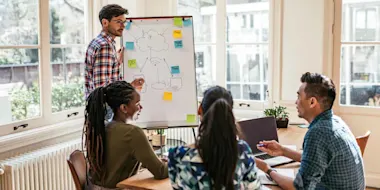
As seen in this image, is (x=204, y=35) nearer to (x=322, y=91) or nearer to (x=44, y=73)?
(x=44, y=73)

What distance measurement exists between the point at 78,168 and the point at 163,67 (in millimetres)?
Answer: 1174

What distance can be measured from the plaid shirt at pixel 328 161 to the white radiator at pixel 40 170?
1.93 metres

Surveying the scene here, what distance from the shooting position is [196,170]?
67.7 inches

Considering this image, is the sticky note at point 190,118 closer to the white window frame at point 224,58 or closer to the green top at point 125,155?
the green top at point 125,155

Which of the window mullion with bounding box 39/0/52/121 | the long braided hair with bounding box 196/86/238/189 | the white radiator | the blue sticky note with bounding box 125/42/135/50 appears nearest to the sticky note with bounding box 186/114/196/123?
the blue sticky note with bounding box 125/42/135/50

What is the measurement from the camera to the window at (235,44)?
14.7ft

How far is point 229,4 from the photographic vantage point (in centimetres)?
455

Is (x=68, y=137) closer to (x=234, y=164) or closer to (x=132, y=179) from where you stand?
(x=132, y=179)

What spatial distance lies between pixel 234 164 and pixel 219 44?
9.96 ft

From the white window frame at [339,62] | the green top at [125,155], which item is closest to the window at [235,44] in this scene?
the white window frame at [339,62]

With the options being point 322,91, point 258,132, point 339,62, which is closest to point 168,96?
point 258,132

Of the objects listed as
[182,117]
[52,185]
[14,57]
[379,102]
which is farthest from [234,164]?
[379,102]

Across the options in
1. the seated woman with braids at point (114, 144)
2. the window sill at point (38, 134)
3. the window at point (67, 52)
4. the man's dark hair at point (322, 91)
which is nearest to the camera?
the man's dark hair at point (322, 91)

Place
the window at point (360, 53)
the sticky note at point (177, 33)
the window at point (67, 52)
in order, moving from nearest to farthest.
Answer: the sticky note at point (177, 33) → the window at point (67, 52) → the window at point (360, 53)
